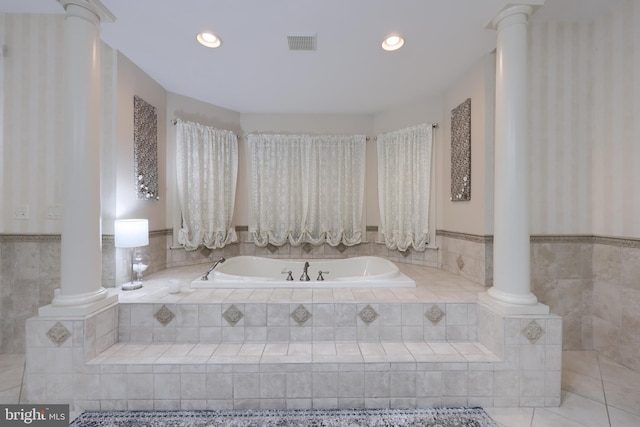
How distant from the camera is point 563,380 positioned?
6.69 feet

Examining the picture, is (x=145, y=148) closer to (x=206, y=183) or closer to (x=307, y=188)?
(x=206, y=183)

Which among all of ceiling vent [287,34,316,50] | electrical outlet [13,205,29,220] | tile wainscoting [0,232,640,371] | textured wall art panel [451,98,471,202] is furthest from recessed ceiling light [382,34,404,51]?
electrical outlet [13,205,29,220]

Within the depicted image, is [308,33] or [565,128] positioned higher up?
[308,33]

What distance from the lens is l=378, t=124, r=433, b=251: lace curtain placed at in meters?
3.31

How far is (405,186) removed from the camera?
136 inches

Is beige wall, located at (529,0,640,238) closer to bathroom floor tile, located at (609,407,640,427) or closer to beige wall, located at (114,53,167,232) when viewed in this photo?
bathroom floor tile, located at (609,407,640,427)

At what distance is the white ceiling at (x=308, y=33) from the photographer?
1930mm

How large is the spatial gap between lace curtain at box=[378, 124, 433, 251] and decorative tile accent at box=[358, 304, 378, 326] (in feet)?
4.93

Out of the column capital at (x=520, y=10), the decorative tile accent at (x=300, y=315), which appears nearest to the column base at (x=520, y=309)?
the decorative tile accent at (x=300, y=315)

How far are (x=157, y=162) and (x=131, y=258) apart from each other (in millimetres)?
1041

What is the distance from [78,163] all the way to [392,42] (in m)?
2.36

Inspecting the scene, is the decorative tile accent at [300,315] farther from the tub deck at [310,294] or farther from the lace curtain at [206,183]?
the lace curtain at [206,183]

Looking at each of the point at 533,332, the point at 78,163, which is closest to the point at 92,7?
the point at 78,163

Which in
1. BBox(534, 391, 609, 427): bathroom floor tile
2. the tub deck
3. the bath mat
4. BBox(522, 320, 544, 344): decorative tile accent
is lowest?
the bath mat
